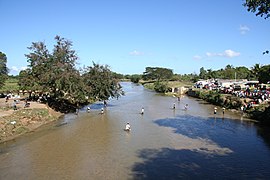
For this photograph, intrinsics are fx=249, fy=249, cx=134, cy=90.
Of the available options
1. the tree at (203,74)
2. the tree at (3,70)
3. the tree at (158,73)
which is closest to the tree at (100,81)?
the tree at (3,70)

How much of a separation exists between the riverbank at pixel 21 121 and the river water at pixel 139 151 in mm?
1236

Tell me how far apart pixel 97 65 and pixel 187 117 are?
18933 mm

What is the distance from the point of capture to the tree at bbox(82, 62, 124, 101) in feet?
147

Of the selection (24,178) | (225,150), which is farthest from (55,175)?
(225,150)

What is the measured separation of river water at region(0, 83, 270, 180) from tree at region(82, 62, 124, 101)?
446 inches

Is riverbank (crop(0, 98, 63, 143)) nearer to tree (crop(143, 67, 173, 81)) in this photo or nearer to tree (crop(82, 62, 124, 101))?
tree (crop(82, 62, 124, 101))

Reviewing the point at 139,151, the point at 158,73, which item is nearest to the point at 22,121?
the point at 139,151

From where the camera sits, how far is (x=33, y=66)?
40.9m

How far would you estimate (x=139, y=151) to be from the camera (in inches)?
869

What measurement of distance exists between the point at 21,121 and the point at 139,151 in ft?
52.2

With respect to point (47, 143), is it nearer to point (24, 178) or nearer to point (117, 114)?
point (24, 178)

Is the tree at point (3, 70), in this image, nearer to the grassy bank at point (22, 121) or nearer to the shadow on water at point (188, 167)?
the grassy bank at point (22, 121)

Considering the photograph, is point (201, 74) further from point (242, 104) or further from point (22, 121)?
point (22, 121)

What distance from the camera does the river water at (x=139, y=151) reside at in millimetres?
17484
